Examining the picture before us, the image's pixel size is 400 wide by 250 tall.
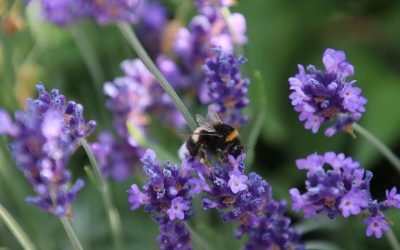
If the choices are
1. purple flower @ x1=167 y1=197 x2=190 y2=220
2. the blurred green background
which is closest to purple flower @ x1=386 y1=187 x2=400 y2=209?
purple flower @ x1=167 y1=197 x2=190 y2=220

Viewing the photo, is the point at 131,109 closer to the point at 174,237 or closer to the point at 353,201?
the point at 174,237

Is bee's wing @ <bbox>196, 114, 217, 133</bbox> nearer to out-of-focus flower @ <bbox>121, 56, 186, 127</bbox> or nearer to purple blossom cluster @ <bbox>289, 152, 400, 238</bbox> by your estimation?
purple blossom cluster @ <bbox>289, 152, 400, 238</bbox>

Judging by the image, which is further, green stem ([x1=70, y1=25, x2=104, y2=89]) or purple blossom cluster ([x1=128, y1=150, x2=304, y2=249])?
green stem ([x1=70, y1=25, x2=104, y2=89])

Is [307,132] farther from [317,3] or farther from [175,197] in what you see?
[175,197]

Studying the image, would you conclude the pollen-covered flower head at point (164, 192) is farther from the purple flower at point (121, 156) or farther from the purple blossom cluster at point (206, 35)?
the purple flower at point (121, 156)

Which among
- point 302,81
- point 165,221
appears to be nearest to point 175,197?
A: point 165,221

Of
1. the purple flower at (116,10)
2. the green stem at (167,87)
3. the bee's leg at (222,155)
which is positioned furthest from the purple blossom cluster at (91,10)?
the bee's leg at (222,155)
